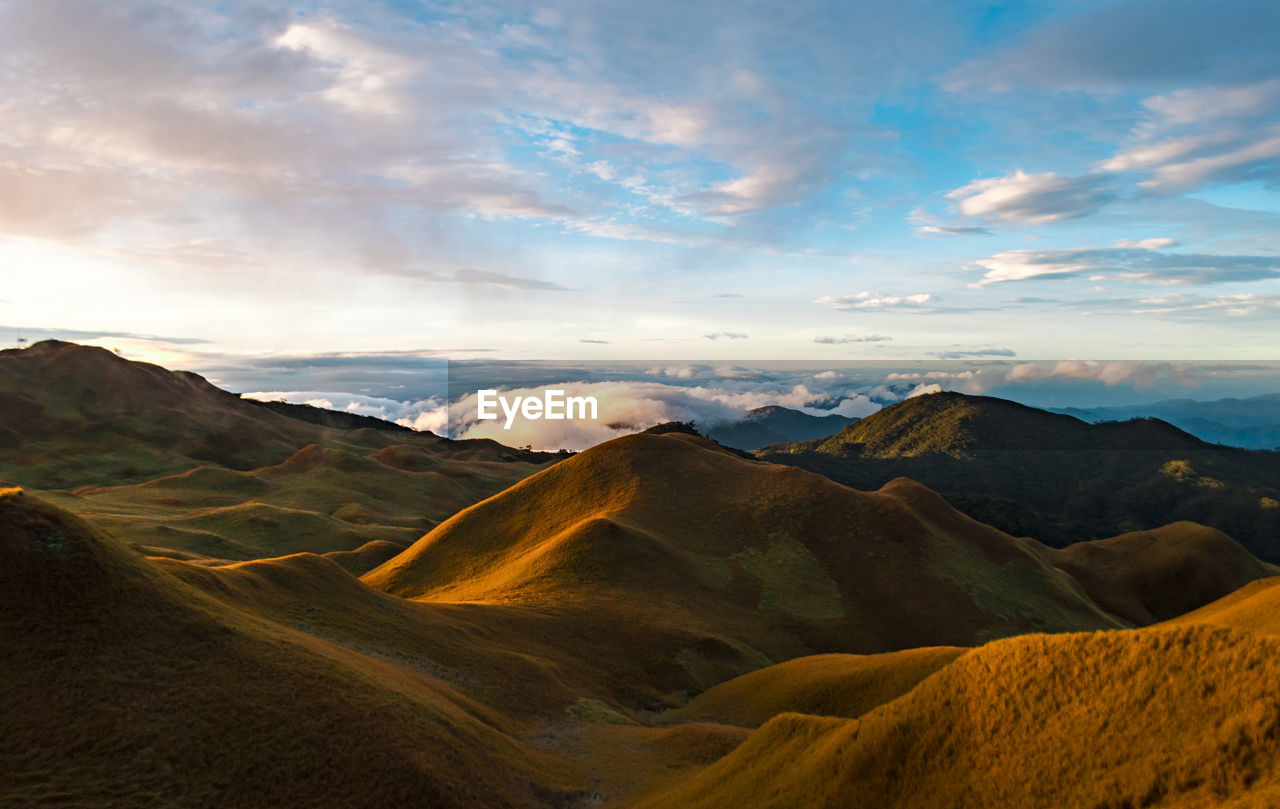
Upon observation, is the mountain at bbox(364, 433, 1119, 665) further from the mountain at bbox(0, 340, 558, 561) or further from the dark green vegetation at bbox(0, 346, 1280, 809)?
the mountain at bbox(0, 340, 558, 561)

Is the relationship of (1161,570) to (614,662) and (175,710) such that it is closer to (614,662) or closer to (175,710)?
(614,662)

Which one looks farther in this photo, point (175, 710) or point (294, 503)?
point (294, 503)

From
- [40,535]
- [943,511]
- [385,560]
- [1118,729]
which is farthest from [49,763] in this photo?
[943,511]

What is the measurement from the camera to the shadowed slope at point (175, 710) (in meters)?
22.2

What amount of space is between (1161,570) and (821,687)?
11033cm

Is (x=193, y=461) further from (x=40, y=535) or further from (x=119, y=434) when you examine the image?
(x=40, y=535)

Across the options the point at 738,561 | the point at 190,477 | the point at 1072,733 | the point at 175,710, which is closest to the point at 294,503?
the point at 190,477

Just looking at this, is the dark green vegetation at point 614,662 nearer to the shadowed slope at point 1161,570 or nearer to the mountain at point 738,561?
the mountain at point 738,561

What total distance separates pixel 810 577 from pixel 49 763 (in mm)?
74778

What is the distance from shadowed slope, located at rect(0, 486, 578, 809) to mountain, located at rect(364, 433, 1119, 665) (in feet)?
110

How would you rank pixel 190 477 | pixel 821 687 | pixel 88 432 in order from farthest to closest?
pixel 88 432, pixel 190 477, pixel 821 687

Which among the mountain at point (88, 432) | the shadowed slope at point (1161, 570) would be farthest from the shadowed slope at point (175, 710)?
the mountain at point (88, 432)

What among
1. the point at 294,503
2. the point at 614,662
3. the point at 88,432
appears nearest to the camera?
the point at 614,662

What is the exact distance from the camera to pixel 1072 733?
17016mm
